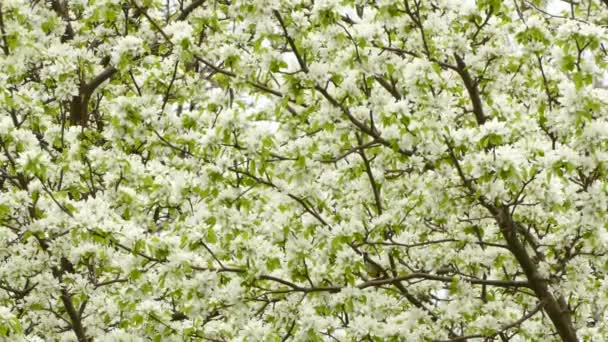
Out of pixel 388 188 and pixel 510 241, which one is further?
pixel 388 188

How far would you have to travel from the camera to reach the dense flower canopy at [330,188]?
19.7ft

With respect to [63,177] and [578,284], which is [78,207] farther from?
[578,284]

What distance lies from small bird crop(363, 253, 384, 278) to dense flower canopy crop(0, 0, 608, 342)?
0.15 ft

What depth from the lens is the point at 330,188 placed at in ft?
23.8

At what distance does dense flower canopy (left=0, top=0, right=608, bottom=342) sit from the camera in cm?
600

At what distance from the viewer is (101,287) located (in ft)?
26.5

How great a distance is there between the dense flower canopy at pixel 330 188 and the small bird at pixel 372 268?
5 cm

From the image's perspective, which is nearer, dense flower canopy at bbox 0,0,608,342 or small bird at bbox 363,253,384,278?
dense flower canopy at bbox 0,0,608,342

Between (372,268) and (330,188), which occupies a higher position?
(330,188)

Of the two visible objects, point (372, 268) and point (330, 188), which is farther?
point (372, 268)

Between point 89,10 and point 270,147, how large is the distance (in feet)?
11.1

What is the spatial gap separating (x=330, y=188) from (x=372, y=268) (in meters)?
1.14

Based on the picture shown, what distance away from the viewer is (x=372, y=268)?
7.94m

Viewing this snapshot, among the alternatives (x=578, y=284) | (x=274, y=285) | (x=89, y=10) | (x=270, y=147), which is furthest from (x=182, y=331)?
(x=89, y=10)
